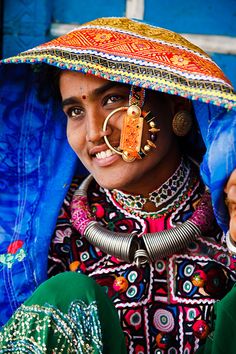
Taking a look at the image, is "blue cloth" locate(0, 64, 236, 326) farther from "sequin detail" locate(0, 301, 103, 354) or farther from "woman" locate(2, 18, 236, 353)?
"sequin detail" locate(0, 301, 103, 354)

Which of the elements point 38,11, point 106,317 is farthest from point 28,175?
point 38,11

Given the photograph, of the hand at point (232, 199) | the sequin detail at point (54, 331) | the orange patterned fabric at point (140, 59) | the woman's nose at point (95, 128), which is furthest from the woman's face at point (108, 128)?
the sequin detail at point (54, 331)

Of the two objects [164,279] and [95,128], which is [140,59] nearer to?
[95,128]

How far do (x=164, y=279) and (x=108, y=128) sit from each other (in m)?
0.56

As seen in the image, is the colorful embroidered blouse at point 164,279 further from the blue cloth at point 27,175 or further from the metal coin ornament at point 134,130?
the metal coin ornament at point 134,130

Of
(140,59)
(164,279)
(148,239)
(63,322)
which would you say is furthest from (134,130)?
(63,322)

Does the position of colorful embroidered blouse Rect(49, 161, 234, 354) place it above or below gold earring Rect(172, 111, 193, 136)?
below

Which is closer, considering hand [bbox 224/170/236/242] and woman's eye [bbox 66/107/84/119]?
hand [bbox 224/170/236/242]

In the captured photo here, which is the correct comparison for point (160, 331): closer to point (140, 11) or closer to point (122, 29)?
point (122, 29)

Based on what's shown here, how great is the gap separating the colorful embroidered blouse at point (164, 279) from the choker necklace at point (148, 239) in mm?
63

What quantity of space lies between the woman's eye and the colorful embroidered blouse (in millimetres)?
377

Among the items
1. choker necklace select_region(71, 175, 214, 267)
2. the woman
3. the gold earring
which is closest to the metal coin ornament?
the woman

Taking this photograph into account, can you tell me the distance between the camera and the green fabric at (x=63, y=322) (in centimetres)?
164

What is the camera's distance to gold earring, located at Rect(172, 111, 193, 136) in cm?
213
